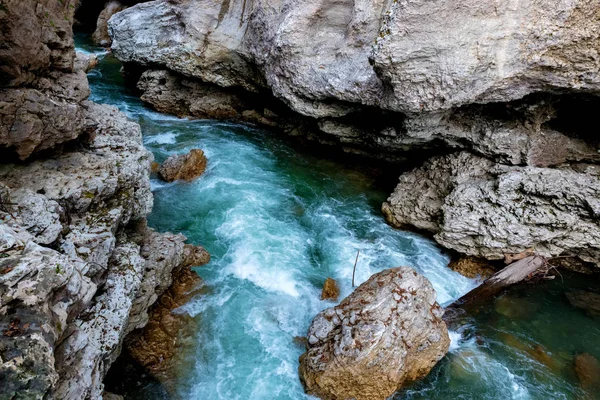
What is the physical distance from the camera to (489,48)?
8719 millimetres

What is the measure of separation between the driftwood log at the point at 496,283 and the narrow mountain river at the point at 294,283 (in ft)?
1.00

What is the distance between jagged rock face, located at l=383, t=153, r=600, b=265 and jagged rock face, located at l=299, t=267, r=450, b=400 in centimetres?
336

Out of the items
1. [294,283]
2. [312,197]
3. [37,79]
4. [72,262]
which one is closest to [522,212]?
[312,197]

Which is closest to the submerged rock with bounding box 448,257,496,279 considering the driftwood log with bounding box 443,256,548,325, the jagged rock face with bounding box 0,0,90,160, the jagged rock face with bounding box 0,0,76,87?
the driftwood log with bounding box 443,256,548,325

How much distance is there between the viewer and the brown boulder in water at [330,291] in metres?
9.28

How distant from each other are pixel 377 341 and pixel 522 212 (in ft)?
20.2

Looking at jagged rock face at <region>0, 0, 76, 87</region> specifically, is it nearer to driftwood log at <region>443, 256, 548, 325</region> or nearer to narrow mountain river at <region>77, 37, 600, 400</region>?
narrow mountain river at <region>77, 37, 600, 400</region>

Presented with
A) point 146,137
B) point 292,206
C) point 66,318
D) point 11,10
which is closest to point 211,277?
point 292,206

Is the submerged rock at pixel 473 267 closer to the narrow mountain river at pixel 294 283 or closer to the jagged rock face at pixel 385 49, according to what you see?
the narrow mountain river at pixel 294 283

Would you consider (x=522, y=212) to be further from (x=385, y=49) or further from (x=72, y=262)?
(x=72, y=262)

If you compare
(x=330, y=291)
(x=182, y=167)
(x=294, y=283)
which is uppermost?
(x=182, y=167)

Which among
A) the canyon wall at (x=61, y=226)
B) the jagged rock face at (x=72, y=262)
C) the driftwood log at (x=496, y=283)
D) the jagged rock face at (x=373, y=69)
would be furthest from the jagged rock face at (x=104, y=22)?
the driftwood log at (x=496, y=283)

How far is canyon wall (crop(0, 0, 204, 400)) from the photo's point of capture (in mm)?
3779

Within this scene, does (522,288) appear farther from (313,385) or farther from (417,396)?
(313,385)
